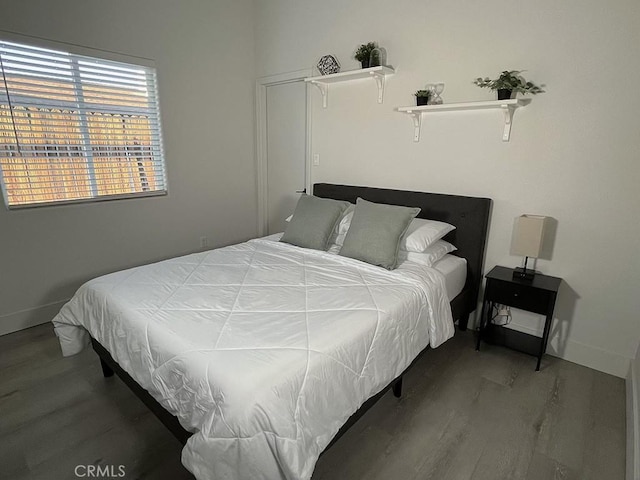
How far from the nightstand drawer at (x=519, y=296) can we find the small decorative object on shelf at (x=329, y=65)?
222 centimetres

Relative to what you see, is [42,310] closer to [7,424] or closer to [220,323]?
[7,424]

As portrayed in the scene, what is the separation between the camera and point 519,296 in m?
2.34

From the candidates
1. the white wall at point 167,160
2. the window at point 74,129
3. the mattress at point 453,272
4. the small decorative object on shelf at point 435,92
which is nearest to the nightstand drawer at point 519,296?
the mattress at point 453,272

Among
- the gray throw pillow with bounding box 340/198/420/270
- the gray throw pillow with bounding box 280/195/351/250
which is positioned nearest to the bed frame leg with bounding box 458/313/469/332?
the gray throw pillow with bounding box 340/198/420/270

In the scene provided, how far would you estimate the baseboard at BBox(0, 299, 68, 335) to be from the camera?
2.69 meters

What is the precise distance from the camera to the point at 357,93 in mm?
3213

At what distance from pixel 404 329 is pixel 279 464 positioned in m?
0.92

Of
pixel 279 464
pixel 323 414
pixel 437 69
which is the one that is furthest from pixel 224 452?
pixel 437 69

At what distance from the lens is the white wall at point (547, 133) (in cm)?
212

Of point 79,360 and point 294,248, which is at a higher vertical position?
point 294,248

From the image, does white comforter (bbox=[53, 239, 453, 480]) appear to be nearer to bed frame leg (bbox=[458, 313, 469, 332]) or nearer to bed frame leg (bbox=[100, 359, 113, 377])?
bed frame leg (bbox=[100, 359, 113, 377])

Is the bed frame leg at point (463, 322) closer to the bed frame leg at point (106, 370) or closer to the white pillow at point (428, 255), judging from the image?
the white pillow at point (428, 255)

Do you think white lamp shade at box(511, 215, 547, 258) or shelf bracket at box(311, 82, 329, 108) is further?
shelf bracket at box(311, 82, 329, 108)

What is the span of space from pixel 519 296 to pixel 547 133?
43.3 inches
